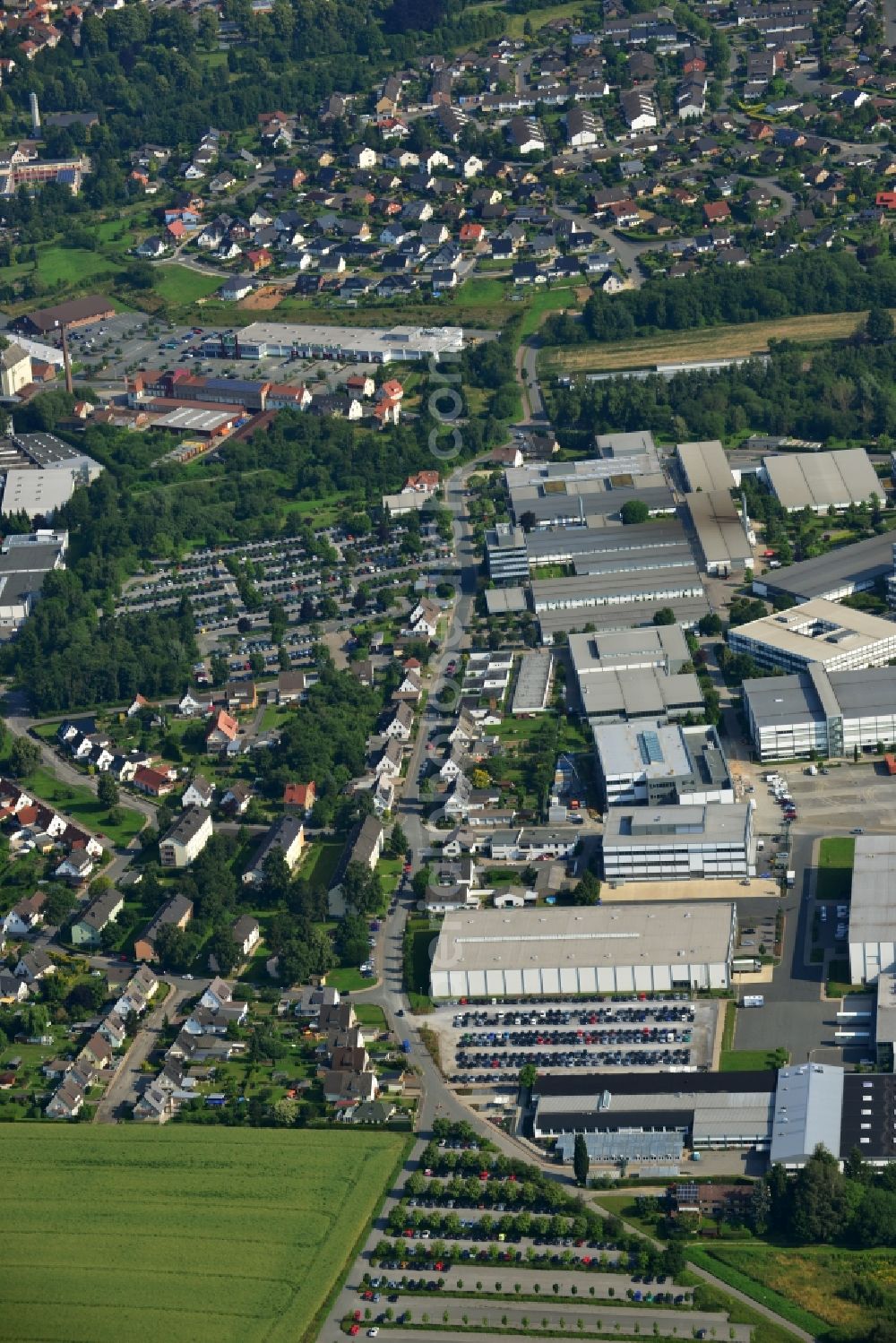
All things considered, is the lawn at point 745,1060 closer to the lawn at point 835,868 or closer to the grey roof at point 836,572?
the lawn at point 835,868

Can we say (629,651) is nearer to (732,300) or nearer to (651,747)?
(651,747)

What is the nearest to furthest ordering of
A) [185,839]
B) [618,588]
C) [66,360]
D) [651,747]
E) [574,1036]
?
[574,1036], [185,839], [651,747], [618,588], [66,360]

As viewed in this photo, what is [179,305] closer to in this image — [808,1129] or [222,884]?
[222,884]

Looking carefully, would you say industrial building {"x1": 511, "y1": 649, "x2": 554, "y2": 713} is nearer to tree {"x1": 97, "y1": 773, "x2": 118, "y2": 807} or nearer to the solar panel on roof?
the solar panel on roof

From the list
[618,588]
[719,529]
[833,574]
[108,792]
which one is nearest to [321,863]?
[108,792]

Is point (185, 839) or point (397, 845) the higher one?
point (397, 845)

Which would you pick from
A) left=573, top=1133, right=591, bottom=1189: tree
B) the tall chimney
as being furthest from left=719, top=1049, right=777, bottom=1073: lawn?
the tall chimney

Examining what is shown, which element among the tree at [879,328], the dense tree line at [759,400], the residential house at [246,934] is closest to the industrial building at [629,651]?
the residential house at [246,934]
